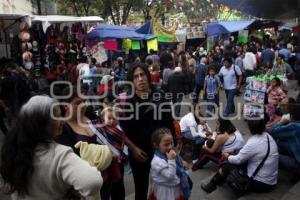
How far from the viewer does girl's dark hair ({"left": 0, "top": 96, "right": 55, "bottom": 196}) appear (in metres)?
1.90

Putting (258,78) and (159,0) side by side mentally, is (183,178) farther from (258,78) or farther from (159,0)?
(159,0)

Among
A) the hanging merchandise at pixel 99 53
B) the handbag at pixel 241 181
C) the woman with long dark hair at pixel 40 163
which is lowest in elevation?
the handbag at pixel 241 181

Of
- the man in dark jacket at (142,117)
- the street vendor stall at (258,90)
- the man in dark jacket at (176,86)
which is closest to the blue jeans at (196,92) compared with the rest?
the man in dark jacket at (176,86)

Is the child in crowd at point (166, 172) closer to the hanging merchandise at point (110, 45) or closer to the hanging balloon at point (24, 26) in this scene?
the hanging balloon at point (24, 26)

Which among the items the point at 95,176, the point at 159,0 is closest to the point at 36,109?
the point at 95,176

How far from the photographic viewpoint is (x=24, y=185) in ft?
6.34

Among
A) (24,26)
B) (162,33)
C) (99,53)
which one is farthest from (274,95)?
(162,33)

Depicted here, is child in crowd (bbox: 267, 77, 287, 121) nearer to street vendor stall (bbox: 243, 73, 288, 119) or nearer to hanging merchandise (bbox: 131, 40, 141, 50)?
street vendor stall (bbox: 243, 73, 288, 119)

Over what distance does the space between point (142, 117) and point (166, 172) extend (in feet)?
1.84

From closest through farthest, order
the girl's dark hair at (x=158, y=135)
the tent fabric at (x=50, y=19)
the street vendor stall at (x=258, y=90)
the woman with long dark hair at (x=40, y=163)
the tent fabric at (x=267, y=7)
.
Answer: the woman with long dark hair at (x=40, y=163)
the girl's dark hair at (x=158, y=135)
the tent fabric at (x=267, y=7)
the street vendor stall at (x=258, y=90)
the tent fabric at (x=50, y=19)

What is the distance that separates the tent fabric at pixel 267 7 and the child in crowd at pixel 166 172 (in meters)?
1.96

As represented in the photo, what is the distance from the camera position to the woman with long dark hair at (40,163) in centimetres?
187

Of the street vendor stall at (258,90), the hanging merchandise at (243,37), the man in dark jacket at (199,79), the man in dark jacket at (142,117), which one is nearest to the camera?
the man in dark jacket at (142,117)

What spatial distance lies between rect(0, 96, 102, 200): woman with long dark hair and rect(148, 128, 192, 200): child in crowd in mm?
1517
